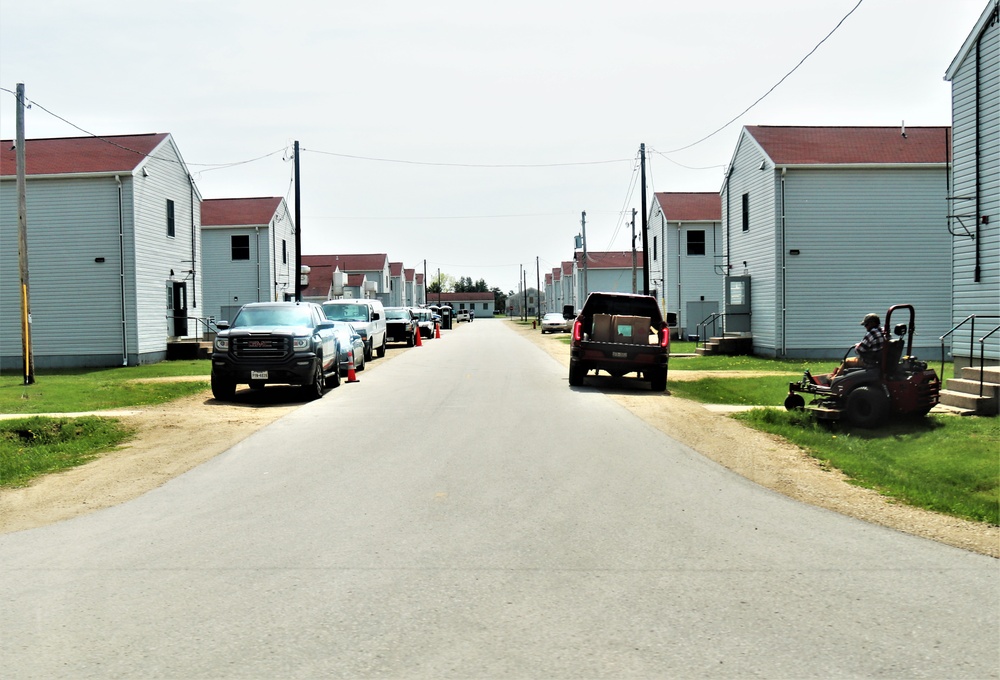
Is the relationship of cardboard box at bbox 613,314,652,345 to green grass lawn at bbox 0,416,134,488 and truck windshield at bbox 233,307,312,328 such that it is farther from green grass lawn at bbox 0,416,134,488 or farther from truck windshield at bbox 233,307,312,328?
green grass lawn at bbox 0,416,134,488

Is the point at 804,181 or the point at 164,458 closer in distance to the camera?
the point at 164,458

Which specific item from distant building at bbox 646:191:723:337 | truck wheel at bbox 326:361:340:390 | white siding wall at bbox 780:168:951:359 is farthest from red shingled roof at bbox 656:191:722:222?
truck wheel at bbox 326:361:340:390

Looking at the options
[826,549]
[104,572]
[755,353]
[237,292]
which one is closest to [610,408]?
[826,549]

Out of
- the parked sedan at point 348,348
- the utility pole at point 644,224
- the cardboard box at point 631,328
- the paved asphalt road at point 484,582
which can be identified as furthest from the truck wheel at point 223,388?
the utility pole at point 644,224

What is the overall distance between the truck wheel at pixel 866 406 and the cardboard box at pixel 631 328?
25.6ft

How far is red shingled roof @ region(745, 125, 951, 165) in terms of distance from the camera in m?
30.5

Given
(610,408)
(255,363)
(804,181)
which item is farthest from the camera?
(804,181)

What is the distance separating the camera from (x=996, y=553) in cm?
670

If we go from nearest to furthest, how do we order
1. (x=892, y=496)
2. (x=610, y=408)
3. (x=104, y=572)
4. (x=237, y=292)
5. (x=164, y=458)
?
(x=104, y=572)
(x=892, y=496)
(x=164, y=458)
(x=610, y=408)
(x=237, y=292)

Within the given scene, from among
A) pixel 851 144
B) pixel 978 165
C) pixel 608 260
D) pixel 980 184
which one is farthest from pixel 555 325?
pixel 980 184

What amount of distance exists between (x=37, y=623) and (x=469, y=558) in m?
2.79

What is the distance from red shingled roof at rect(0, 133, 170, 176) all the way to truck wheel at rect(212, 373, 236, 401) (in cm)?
1415

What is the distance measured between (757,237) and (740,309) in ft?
8.96

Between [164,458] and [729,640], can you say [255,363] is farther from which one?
[729,640]
